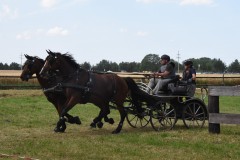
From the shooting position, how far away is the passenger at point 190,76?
A: 38.7ft

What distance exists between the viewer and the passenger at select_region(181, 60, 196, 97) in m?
11.8

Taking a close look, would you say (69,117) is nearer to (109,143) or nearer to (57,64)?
(57,64)

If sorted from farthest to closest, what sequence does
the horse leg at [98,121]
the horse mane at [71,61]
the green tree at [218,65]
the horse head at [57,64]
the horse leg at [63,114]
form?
the green tree at [218,65], the horse leg at [98,121], the horse mane at [71,61], the horse head at [57,64], the horse leg at [63,114]

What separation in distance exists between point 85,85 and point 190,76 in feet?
10.1

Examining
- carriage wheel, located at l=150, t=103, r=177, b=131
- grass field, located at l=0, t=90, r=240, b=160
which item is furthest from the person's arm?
grass field, located at l=0, t=90, r=240, b=160

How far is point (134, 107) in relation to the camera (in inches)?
463

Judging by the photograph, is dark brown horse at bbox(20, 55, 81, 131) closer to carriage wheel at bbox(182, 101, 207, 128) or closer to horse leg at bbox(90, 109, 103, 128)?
horse leg at bbox(90, 109, 103, 128)

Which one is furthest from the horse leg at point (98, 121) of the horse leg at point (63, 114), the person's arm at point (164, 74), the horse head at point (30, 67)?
the horse head at point (30, 67)

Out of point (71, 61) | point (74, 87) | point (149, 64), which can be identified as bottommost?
point (74, 87)

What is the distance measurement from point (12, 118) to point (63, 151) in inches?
243

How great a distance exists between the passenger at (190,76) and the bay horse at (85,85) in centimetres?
128

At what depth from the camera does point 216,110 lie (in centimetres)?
1030

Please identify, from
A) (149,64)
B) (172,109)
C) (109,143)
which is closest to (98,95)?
(172,109)

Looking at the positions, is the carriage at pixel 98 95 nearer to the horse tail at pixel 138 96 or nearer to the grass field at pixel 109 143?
the horse tail at pixel 138 96
